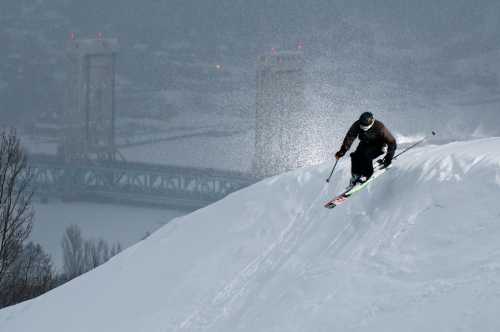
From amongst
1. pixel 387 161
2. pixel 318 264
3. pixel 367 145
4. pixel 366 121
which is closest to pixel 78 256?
pixel 367 145

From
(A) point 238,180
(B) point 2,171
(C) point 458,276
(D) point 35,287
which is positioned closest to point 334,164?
(C) point 458,276

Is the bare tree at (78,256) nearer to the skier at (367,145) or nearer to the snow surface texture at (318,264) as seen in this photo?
the snow surface texture at (318,264)

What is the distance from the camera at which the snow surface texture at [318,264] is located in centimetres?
1212

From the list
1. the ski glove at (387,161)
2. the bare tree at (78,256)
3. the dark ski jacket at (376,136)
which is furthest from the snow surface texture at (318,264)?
the bare tree at (78,256)

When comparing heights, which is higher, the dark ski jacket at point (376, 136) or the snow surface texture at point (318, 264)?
the dark ski jacket at point (376, 136)

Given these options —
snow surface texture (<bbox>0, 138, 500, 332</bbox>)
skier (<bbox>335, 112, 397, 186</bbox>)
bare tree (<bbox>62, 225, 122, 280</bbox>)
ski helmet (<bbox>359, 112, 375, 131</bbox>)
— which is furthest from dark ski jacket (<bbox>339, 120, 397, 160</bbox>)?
bare tree (<bbox>62, 225, 122, 280</bbox>)

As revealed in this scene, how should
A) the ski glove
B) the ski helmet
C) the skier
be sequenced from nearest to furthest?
A: the ski helmet
the skier
the ski glove

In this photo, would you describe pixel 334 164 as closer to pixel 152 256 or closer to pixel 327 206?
pixel 327 206

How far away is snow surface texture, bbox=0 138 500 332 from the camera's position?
1212 centimetres

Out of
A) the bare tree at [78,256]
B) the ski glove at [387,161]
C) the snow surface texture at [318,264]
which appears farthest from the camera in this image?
the bare tree at [78,256]

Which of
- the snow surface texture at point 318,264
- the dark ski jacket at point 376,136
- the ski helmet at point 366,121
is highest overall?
the ski helmet at point 366,121

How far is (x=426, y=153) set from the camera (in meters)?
17.1

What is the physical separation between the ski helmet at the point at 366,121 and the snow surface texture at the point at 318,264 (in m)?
1.22

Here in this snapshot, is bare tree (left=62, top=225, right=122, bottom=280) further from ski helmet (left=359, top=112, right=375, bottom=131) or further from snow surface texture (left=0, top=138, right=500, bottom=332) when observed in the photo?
ski helmet (left=359, top=112, right=375, bottom=131)
